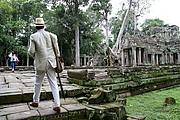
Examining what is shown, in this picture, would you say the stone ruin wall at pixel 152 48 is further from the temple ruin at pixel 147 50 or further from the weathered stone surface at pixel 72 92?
the weathered stone surface at pixel 72 92

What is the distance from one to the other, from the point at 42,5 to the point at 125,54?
13.1 metres

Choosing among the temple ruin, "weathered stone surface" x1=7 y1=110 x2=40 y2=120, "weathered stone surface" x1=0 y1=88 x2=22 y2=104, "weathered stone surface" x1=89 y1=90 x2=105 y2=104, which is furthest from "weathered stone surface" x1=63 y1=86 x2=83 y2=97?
the temple ruin

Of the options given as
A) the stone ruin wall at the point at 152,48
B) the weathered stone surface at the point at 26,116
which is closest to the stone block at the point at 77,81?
the weathered stone surface at the point at 26,116

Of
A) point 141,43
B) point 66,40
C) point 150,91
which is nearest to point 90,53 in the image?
point 66,40

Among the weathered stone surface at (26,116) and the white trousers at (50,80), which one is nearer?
the weathered stone surface at (26,116)

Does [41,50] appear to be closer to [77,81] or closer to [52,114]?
[52,114]

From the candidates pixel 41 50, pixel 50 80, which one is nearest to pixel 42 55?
pixel 41 50

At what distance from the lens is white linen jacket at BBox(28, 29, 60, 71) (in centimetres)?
308

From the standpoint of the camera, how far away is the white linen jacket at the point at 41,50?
308 cm

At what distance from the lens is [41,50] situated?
3.09 meters

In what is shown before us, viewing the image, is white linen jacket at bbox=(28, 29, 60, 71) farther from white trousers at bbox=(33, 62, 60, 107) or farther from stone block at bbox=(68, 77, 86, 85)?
stone block at bbox=(68, 77, 86, 85)

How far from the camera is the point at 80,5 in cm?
2514

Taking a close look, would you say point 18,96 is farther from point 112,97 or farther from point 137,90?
point 137,90

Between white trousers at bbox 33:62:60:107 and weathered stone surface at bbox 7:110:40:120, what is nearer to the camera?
weathered stone surface at bbox 7:110:40:120
